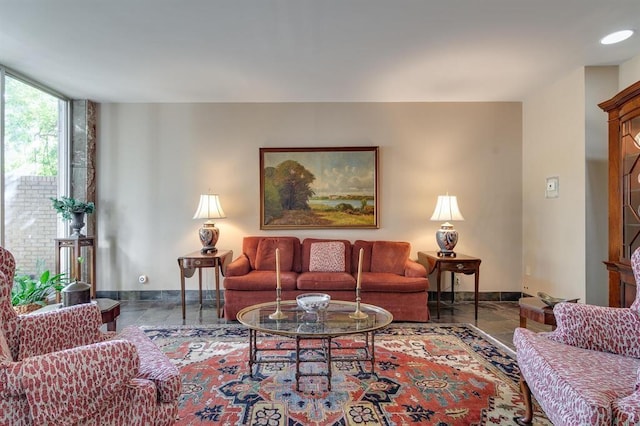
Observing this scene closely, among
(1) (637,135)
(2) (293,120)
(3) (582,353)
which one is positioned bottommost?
(3) (582,353)

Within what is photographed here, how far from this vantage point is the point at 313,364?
2449 mm

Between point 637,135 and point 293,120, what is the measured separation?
3.43 meters

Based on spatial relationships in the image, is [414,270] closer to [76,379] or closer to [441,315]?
[441,315]

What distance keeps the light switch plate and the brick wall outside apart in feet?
19.4

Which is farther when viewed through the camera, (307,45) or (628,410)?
(307,45)

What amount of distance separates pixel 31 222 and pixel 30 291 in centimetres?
88

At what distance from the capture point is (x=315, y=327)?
2.13 metres

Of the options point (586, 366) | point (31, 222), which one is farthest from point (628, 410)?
point (31, 222)

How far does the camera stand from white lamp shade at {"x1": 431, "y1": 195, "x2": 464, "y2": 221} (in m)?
3.87

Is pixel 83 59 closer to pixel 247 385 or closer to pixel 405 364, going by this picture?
pixel 247 385

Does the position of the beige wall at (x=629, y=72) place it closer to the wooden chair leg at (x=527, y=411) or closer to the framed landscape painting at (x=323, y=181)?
the framed landscape painting at (x=323, y=181)

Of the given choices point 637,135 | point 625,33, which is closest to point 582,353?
point 637,135

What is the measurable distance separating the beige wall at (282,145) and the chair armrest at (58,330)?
8.52ft

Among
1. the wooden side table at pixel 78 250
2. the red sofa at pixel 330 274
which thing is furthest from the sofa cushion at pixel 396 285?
the wooden side table at pixel 78 250
